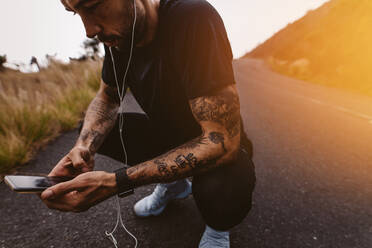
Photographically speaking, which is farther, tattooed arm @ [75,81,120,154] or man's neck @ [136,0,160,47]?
tattooed arm @ [75,81,120,154]

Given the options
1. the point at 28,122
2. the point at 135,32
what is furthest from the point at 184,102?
the point at 28,122

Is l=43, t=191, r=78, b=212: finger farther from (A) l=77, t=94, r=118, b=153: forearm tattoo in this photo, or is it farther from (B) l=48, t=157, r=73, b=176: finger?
(A) l=77, t=94, r=118, b=153: forearm tattoo

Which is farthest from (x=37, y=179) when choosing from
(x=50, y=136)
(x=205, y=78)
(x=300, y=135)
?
(x=300, y=135)

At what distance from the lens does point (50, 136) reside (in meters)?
3.00

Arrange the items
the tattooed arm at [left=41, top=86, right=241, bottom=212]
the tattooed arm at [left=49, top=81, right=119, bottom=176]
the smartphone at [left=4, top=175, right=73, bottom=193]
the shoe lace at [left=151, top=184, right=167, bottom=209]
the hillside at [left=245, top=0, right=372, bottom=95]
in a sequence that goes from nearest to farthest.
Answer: the smartphone at [left=4, top=175, right=73, bottom=193] < the tattooed arm at [left=41, top=86, right=241, bottom=212] < the tattooed arm at [left=49, top=81, right=119, bottom=176] < the shoe lace at [left=151, top=184, right=167, bottom=209] < the hillside at [left=245, top=0, right=372, bottom=95]

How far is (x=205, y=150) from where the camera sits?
1028mm

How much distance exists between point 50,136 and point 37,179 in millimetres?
2440

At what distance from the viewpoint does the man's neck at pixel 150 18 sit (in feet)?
3.64

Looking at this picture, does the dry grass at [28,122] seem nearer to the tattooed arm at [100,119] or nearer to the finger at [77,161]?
the tattooed arm at [100,119]

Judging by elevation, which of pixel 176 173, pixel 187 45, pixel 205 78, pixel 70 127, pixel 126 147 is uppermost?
pixel 187 45

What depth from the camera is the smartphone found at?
0.85 m

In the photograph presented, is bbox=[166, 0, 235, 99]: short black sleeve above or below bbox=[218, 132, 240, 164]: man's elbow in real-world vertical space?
above

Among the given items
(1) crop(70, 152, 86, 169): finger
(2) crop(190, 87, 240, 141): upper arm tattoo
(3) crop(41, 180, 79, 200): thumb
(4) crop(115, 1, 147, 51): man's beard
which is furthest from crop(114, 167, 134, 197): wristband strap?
(4) crop(115, 1, 147, 51): man's beard

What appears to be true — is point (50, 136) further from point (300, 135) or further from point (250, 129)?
point (300, 135)
